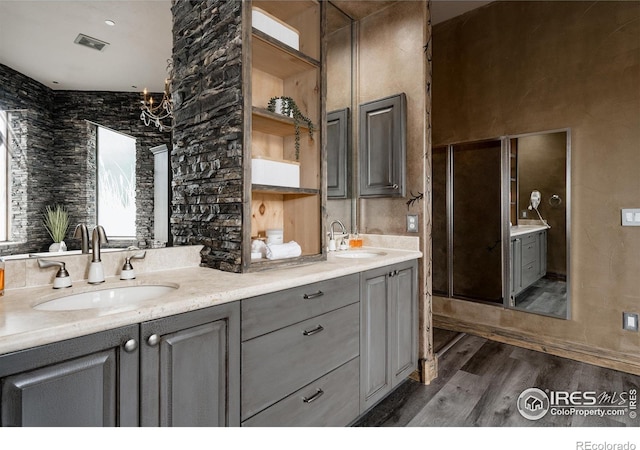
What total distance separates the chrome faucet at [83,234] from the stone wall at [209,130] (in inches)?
15.3

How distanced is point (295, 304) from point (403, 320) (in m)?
1.00

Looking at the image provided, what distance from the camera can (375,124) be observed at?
2525 millimetres

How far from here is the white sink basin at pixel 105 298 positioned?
117cm

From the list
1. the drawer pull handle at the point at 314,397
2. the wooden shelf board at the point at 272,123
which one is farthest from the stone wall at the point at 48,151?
the drawer pull handle at the point at 314,397

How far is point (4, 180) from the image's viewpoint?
121 centimetres

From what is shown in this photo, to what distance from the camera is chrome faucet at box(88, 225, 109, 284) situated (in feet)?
4.28

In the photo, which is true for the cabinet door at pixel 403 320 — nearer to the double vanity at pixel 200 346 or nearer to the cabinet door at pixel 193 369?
the double vanity at pixel 200 346

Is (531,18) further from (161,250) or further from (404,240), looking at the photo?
(161,250)

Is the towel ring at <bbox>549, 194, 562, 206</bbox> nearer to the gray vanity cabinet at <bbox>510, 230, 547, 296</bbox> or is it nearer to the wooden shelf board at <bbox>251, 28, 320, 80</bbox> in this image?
the gray vanity cabinet at <bbox>510, 230, 547, 296</bbox>

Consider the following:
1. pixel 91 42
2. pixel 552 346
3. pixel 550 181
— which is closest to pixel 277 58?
pixel 91 42

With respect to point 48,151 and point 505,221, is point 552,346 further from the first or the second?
point 48,151

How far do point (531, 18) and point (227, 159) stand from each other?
118 inches

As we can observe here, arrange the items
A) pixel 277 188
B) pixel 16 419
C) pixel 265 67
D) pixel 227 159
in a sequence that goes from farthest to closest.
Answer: pixel 265 67 < pixel 277 188 < pixel 227 159 < pixel 16 419

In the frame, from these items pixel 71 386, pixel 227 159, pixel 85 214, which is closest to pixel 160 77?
pixel 227 159
